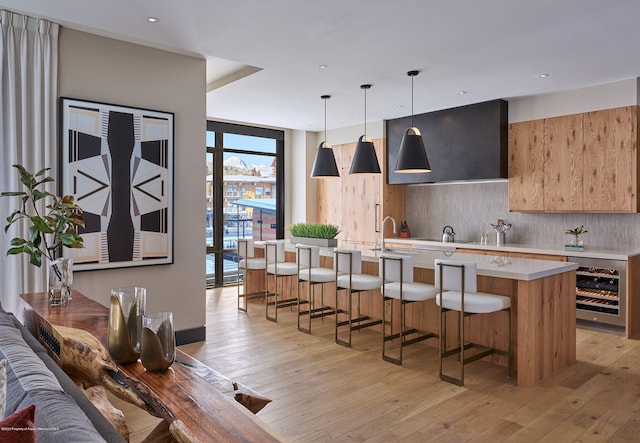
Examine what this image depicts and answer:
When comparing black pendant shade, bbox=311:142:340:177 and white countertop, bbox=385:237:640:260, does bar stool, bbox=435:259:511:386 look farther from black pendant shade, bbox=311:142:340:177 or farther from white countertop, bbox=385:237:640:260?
black pendant shade, bbox=311:142:340:177

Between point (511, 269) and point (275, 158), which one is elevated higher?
point (275, 158)

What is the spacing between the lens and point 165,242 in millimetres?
4152

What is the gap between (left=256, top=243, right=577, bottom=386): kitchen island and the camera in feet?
11.1

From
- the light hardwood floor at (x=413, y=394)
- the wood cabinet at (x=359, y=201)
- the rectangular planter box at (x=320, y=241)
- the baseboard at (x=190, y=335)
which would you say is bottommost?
the light hardwood floor at (x=413, y=394)

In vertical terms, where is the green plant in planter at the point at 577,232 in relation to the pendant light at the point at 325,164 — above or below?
below

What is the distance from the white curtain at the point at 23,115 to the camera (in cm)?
334

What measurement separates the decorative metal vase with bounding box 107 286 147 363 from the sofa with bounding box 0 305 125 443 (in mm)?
204

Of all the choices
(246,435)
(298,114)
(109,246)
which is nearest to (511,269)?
(246,435)

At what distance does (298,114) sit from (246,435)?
6142mm

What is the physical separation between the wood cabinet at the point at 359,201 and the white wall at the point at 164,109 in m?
3.16

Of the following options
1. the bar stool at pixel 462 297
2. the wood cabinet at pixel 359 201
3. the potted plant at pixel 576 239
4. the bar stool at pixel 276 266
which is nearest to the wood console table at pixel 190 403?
the bar stool at pixel 462 297

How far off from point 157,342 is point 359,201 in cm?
621

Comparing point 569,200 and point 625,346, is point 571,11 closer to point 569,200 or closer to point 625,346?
point 569,200

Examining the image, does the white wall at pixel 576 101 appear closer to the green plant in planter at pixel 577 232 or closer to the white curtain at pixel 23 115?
the green plant in planter at pixel 577 232
